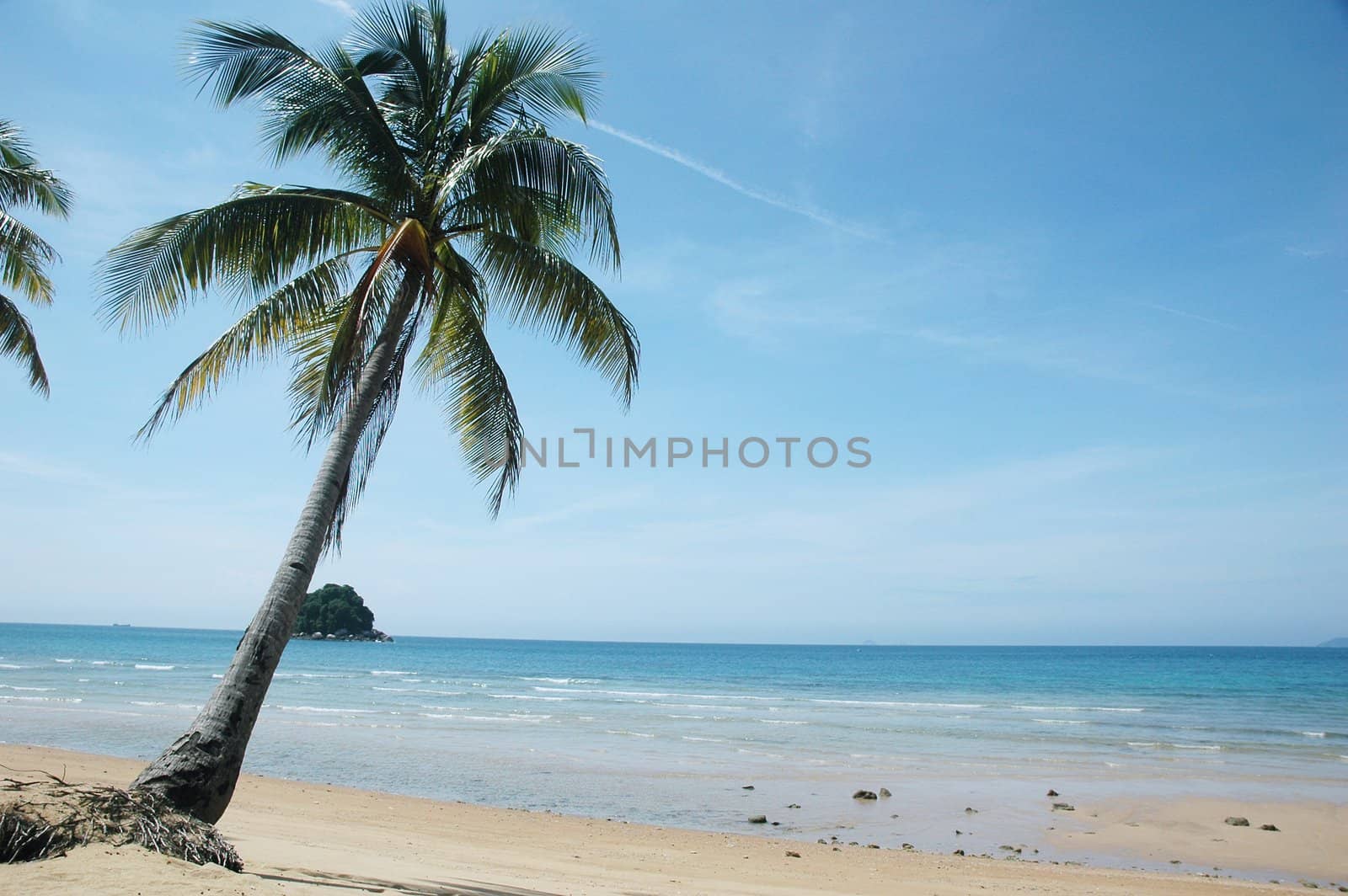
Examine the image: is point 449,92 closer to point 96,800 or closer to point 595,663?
point 96,800

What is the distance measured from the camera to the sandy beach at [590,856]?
5.13 meters

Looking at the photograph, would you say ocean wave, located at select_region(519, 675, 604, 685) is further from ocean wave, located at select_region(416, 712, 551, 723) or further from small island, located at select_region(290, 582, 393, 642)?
small island, located at select_region(290, 582, 393, 642)

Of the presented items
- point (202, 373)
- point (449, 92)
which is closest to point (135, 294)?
point (202, 373)

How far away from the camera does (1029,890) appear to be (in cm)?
882

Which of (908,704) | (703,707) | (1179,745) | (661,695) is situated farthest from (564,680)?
(1179,745)

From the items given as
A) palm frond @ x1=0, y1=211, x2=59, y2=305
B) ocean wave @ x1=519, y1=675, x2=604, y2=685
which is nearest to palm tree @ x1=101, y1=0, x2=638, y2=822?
palm frond @ x1=0, y1=211, x2=59, y2=305

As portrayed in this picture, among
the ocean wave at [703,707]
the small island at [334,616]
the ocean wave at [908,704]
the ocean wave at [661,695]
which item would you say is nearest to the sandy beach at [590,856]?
the ocean wave at [703,707]

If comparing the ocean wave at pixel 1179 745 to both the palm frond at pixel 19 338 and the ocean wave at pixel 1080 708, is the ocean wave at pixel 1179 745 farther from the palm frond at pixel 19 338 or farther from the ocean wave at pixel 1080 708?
the palm frond at pixel 19 338

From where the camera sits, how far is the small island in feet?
333

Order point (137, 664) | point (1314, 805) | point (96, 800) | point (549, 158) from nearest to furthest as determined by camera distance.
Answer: point (96, 800) < point (549, 158) < point (1314, 805) < point (137, 664)

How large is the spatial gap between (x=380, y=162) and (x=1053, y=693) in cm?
4449

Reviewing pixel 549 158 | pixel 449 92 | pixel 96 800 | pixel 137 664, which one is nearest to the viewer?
pixel 96 800

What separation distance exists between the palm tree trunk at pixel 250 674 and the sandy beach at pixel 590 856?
60 cm

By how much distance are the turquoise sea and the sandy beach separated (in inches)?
46.6
